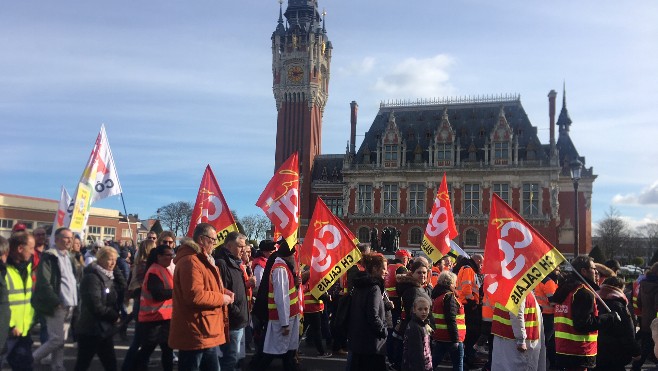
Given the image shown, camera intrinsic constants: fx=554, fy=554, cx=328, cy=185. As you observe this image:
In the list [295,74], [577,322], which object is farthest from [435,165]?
[577,322]

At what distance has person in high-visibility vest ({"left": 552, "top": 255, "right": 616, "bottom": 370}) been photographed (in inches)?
236

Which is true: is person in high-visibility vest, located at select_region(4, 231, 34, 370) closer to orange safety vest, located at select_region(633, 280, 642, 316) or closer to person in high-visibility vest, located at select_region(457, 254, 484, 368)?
person in high-visibility vest, located at select_region(457, 254, 484, 368)

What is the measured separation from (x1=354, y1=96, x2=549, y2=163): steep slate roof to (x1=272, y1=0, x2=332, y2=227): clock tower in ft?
18.8

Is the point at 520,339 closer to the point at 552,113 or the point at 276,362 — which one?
the point at 276,362

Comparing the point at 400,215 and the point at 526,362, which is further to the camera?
the point at 400,215

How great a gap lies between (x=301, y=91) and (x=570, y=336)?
48.3 meters

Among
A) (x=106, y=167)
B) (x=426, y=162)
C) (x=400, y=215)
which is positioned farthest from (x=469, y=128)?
(x=106, y=167)

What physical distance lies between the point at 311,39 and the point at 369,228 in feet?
65.3

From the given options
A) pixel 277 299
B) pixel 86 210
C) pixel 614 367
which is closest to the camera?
pixel 614 367

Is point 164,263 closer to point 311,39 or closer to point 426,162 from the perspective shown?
point 426,162

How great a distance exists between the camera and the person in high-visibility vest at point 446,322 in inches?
277

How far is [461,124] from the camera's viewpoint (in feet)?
156

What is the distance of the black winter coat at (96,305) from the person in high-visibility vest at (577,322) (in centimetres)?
495

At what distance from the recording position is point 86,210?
30.5ft
